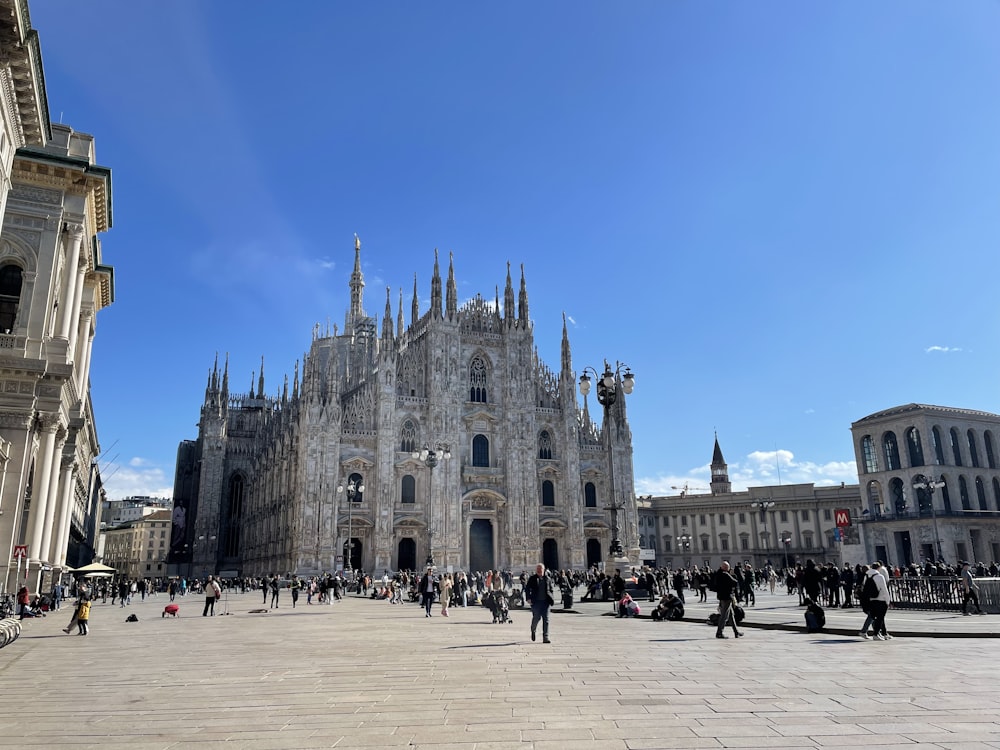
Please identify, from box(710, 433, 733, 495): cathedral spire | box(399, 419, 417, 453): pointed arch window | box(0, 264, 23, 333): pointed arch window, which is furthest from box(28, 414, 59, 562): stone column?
box(710, 433, 733, 495): cathedral spire

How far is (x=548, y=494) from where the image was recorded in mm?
59094

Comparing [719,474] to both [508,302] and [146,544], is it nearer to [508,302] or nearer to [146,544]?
[508,302]

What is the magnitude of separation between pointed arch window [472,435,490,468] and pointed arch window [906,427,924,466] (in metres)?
32.4

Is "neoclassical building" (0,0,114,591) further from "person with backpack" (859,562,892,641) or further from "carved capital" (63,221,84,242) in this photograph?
"person with backpack" (859,562,892,641)

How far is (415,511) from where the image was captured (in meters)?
53.5

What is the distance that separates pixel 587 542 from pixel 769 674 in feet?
174

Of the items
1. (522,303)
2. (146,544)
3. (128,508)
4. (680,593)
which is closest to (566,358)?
(522,303)

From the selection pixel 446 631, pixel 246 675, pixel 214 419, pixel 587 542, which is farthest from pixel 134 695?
pixel 214 419

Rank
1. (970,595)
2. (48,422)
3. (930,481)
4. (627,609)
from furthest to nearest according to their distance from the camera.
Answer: (930,481), (48,422), (627,609), (970,595)

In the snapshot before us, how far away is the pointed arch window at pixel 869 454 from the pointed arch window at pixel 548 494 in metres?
25.4

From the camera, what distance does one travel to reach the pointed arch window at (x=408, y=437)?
180 ft

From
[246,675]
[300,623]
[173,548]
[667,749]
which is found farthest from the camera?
[173,548]

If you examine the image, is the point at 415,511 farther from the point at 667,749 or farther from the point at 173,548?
the point at 667,749

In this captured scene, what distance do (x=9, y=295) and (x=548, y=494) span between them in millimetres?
44412
